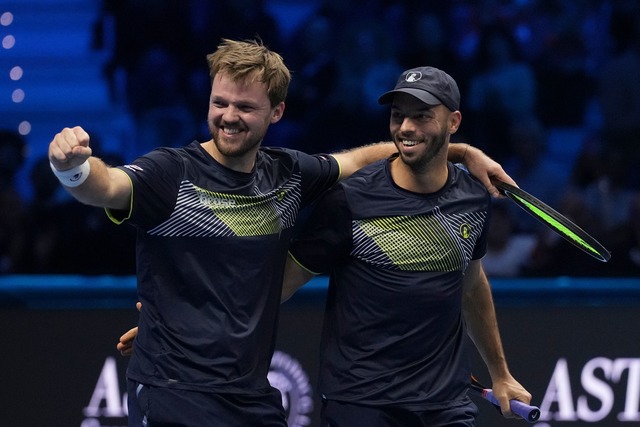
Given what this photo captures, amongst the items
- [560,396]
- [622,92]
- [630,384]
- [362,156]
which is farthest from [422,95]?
[622,92]

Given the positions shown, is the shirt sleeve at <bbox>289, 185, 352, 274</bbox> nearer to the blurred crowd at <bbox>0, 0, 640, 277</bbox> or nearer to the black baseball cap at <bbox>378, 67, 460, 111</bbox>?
the black baseball cap at <bbox>378, 67, 460, 111</bbox>

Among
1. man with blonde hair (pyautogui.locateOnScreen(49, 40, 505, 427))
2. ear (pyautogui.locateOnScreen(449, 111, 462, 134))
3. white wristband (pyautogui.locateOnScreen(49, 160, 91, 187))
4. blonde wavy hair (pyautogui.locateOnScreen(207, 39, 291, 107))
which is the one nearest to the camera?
white wristband (pyautogui.locateOnScreen(49, 160, 91, 187))

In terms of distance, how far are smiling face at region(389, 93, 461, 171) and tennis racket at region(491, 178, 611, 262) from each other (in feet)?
1.25

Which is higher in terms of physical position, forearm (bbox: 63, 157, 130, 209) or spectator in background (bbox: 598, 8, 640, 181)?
forearm (bbox: 63, 157, 130, 209)

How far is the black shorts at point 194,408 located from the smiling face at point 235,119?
795 mm

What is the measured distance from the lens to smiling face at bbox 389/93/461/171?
4434 mm

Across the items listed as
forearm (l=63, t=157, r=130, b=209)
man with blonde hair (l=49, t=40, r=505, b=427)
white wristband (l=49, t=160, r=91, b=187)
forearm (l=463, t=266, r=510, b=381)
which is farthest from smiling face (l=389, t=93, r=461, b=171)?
white wristband (l=49, t=160, r=91, b=187)

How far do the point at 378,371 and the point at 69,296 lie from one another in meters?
3.01

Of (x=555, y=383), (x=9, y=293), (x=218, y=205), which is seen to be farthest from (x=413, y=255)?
(x=9, y=293)

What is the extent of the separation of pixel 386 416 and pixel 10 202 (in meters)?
4.10

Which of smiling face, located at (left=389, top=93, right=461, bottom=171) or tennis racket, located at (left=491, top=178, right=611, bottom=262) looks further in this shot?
tennis racket, located at (left=491, top=178, right=611, bottom=262)

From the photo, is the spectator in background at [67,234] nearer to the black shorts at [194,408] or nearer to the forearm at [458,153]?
the forearm at [458,153]

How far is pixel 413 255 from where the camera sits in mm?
4430

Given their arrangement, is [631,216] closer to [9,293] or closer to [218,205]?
[9,293]
